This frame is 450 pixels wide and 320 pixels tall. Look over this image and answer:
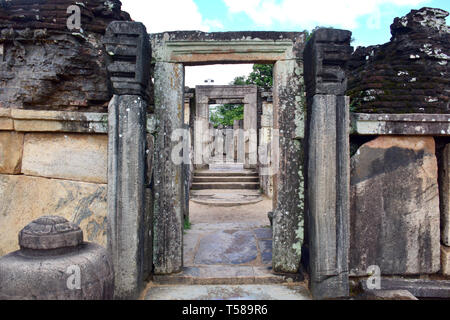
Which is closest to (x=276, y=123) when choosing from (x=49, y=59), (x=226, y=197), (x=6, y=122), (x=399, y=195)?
(x=399, y=195)

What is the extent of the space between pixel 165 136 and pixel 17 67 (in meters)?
2.42

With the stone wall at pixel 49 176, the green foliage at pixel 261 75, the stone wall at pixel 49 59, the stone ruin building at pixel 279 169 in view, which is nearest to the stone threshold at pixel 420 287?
the stone ruin building at pixel 279 169

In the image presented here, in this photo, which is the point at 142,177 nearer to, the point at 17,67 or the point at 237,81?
the point at 17,67

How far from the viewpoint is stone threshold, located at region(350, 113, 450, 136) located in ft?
9.09

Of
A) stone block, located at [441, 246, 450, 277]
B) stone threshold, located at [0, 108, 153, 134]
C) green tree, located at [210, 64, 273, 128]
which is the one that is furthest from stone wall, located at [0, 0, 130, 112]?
green tree, located at [210, 64, 273, 128]

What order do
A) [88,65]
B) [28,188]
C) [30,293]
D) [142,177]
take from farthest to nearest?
[88,65] → [28,188] → [142,177] → [30,293]

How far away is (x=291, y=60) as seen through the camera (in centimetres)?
300

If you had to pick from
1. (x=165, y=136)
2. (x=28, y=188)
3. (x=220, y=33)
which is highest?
(x=220, y=33)

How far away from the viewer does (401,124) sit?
2.78m

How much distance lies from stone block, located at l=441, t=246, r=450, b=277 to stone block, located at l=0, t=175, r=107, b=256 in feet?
11.3

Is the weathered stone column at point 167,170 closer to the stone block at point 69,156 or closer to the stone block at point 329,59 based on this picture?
the stone block at point 69,156

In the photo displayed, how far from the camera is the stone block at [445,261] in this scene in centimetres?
287

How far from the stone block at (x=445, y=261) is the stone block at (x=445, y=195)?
0.06m
